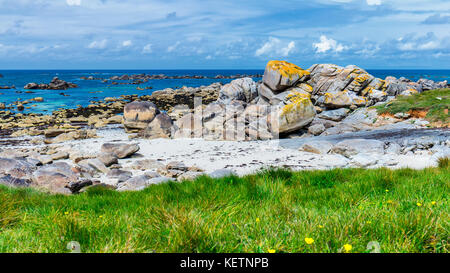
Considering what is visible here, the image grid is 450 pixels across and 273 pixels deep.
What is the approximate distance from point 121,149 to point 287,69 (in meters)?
18.2

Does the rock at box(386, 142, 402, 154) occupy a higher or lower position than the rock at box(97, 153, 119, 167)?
higher

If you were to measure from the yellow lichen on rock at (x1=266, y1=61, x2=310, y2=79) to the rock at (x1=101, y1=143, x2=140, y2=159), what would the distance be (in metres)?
16.7

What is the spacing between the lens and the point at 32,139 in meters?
24.9

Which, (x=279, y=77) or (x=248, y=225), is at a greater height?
(x=279, y=77)

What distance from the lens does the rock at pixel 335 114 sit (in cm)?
2692

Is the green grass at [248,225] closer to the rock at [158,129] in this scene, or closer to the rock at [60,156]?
the rock at [60,156]

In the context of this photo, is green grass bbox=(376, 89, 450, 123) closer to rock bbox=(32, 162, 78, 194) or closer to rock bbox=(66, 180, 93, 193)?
rock bbox=(66, 180, 93, 193)

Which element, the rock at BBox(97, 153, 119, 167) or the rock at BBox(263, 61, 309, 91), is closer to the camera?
the rock at BBox(97, 153, 119, 167)

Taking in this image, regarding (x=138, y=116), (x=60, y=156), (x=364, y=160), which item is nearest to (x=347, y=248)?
(x=364, y=160)

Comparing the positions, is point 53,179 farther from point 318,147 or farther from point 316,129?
point 316,129

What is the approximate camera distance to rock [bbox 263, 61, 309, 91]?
29.9 meters

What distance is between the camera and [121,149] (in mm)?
18016

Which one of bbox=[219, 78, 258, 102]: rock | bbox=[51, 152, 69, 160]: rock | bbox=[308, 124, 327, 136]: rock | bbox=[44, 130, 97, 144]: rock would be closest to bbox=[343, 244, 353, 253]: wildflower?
bbox=[51, 152, 69, 160]: rock
